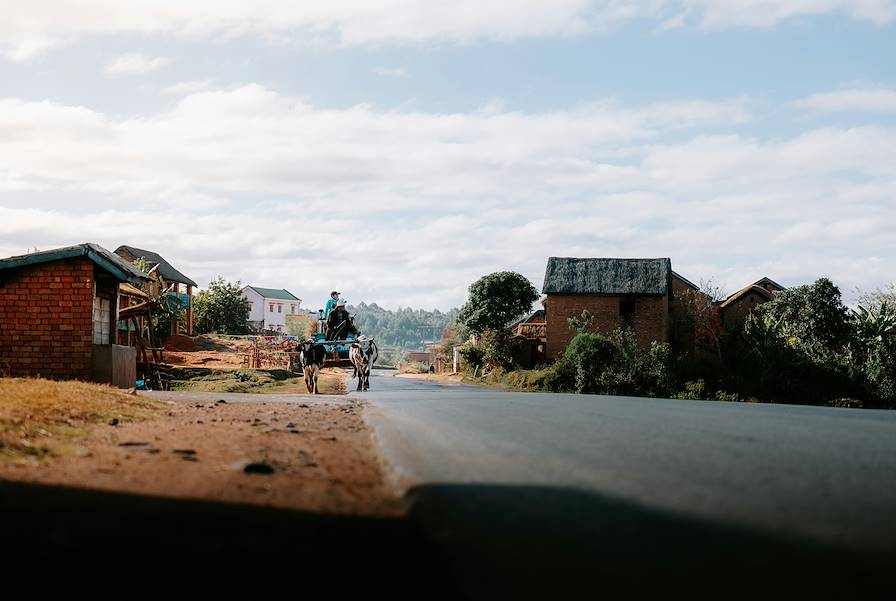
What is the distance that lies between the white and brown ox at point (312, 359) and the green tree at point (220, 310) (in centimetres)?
4718

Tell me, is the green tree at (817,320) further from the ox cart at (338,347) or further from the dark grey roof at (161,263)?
the dark grey roof at (161,263)

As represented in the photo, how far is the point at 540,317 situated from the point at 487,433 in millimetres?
77551

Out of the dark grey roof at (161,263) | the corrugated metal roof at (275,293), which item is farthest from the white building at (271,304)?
the dark grey roof at (161,263)

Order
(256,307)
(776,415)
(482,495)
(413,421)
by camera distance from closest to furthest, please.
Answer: (482,495) < (413,421) < (776,415) < (256,307)

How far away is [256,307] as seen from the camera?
148 m

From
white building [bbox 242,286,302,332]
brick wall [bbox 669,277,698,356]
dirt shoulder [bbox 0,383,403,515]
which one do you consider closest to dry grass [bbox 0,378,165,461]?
dirt shoulder [bbox 0,383,403,515]

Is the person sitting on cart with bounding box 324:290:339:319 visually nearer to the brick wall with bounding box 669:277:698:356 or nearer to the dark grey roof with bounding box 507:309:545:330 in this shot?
the brick wall with bounding box 669:277:698:356

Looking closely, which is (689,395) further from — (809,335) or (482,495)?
(482,495)

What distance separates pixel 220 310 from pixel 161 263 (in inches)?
422

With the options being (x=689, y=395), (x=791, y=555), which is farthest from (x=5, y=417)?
(x=689, y=395)

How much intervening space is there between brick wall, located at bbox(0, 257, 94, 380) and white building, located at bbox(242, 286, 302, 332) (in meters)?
120

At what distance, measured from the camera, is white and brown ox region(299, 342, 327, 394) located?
29750 mm

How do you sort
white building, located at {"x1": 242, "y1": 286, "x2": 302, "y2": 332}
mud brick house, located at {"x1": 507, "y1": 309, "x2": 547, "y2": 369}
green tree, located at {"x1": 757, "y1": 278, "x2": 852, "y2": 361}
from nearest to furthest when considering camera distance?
green tree, located at {"x1": 757, "y1": 278, "x2": 852, "y2": 361}, mud brick house, located at {"x1": 507, "y1": 309, "x2": 547, "y2": 369}, white building, located at {"x1": 242, "y1": 286, "x2": 302, "y2": 332}

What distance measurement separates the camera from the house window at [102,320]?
26203 millimetres
